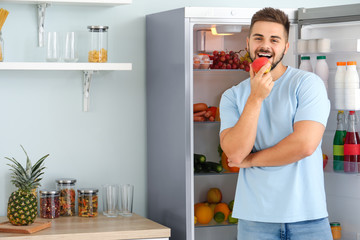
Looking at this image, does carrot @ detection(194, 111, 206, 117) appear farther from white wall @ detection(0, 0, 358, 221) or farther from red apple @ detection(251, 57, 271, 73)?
red apple @ detection(251, 57, 271, 73)

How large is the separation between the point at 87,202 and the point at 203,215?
684mm

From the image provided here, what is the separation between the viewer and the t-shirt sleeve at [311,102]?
2.34 metres

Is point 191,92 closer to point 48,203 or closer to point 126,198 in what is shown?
point 126,198

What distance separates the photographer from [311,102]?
2352 mm

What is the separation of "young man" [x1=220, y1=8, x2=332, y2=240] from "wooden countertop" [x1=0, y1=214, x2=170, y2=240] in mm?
680

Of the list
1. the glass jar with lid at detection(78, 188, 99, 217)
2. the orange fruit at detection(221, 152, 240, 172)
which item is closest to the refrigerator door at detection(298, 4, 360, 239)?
the orange fruit at detection(221, 152, 240, 172)

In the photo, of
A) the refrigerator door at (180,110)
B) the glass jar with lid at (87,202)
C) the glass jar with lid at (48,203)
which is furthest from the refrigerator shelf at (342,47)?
the glass jar with lid at (48,203)

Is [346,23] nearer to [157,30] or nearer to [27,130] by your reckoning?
[157,30]

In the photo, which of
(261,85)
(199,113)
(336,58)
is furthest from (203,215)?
(261,85)

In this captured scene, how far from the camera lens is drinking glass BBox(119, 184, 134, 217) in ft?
11.0

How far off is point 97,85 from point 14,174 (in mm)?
700

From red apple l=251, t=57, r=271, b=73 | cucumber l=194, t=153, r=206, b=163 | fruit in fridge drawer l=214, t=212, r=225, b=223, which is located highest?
red apple l=251, t=57, r=271, b=73

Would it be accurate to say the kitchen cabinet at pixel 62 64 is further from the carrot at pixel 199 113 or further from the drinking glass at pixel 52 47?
the carrot at pixel 199 113

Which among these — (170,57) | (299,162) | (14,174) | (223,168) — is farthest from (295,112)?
(14,174)
